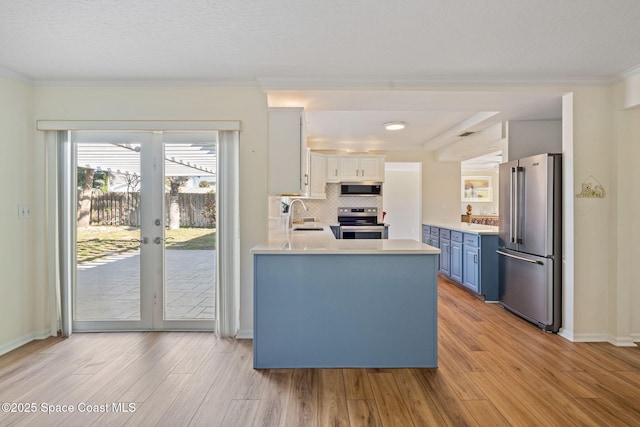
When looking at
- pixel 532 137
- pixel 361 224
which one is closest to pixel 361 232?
pixel 361 224

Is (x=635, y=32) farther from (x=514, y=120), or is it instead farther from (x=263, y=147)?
(x=263, y=147)

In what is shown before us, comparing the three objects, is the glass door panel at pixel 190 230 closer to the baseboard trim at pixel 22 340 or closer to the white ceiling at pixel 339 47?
the white ceiling at pixel 339 47

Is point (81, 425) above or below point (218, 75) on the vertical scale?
below

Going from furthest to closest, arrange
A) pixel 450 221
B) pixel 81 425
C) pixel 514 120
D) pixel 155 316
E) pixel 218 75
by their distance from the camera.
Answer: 1. pixel 450 221
2. pixel 514 120
3. pixel 155 316
4. pixel 218 75
5. pixel 81 425

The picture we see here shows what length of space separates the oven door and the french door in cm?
314

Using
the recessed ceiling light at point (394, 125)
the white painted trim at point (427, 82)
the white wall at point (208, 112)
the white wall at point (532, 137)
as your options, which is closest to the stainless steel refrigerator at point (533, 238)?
the white wall at point (532, 137)

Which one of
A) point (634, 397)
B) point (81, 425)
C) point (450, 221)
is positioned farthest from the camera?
point (450, 221)

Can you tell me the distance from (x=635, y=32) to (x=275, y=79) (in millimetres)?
2685

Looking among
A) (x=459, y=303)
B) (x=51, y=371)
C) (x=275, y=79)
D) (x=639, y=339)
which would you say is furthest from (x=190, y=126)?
(x=639, y=339)

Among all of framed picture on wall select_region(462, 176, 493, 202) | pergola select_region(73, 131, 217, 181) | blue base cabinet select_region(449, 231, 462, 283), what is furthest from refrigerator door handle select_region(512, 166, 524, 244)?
framed picture on wall select_region(462, 176, 493, 202)

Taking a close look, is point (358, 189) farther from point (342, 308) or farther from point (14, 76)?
point (14, 76)

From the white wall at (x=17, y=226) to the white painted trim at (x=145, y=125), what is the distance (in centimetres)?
21

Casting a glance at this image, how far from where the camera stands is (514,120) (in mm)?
4273

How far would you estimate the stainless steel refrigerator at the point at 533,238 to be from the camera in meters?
3.36
